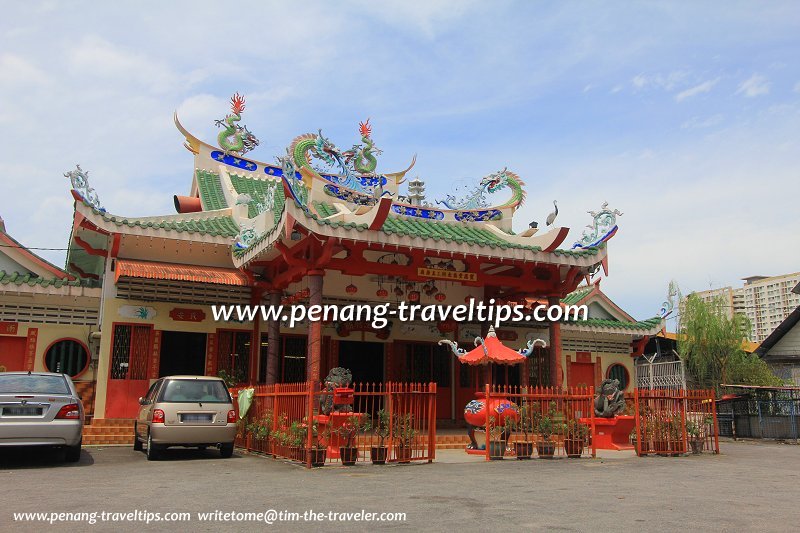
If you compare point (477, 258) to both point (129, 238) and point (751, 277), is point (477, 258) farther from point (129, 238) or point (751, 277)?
point (751, 277)

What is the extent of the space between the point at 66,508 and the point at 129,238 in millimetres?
9942

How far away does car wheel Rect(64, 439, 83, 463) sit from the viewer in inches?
408

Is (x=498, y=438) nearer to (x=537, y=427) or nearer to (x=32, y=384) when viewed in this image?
(x=537, y=427)

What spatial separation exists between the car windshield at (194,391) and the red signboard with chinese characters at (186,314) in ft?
15.0

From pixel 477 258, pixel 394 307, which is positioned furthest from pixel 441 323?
pixel 477 258

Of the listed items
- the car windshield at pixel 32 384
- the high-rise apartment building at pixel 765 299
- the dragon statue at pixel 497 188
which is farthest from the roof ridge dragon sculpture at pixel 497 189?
the high-rise apartment building at pixel 765 299

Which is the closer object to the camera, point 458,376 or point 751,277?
point 458,376

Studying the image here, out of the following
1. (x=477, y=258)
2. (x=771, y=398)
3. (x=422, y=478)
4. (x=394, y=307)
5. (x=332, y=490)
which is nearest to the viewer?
(x=332, y=490)

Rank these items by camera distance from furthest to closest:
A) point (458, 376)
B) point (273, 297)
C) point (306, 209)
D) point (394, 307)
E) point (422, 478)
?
point (458, 376) < point (394, 307) < point (273, 297) < point (306, 209) < point (422, 478)

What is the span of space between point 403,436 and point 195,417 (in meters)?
3.45

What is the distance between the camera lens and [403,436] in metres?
11.0

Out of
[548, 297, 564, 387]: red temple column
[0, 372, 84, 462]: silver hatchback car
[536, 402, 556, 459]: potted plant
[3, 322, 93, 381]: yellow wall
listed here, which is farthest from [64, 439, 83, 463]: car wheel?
[548, 297, 564, 387]: red temple column

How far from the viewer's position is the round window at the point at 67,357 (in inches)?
609

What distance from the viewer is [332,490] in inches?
306
